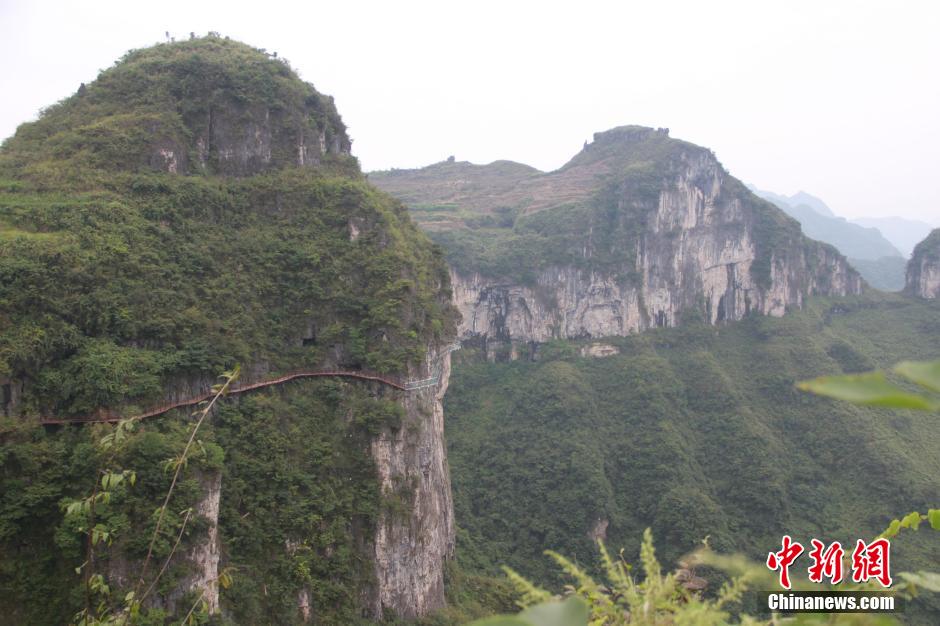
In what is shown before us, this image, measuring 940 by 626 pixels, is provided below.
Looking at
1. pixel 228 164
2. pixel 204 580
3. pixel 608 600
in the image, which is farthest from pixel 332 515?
pixel 608 600

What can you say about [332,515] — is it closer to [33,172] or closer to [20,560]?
[20,560]

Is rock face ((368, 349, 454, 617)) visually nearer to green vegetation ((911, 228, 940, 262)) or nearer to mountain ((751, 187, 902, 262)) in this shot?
green vegetation ((911, 228, 940, 262))

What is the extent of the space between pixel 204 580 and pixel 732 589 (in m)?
13.4

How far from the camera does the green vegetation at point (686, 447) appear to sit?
30.4 metres

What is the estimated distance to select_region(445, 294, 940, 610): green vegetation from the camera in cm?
3038

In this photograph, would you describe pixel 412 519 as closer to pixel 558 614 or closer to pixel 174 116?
pixel 174 116

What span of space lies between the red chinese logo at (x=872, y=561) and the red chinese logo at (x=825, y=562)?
0.07 metres

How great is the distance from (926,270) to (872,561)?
204 feet

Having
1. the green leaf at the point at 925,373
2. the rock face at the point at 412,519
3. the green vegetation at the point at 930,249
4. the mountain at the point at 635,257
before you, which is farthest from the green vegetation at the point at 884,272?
the green leaf at the point at 925,373

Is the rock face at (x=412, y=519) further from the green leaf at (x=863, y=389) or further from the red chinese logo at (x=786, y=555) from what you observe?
the green leaf at (x=863, y=389)

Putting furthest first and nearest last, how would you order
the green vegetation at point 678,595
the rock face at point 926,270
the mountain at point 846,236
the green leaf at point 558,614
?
the mountain at point 846,236 < the rock face at point 926,270 < the green vegetation at point 678,595 < the green leaf at point 558,614

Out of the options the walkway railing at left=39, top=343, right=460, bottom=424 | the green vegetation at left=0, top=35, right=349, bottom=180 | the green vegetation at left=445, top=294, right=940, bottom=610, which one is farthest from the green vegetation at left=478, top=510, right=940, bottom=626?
the green vegetation at left=445, top=294, right=940, bottom=610

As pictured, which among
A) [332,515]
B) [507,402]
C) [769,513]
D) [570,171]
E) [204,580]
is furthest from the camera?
[570,171]

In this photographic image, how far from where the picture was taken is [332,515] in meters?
16.9
